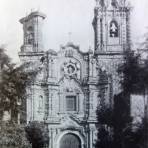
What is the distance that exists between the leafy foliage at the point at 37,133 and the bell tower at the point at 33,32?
4.80m

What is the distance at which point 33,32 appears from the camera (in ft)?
101

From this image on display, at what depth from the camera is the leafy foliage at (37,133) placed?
2696 centimetres

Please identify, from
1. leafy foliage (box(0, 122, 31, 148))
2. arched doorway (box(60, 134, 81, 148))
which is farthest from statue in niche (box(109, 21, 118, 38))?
leafy foliage (box(0, 122, 31, 148))

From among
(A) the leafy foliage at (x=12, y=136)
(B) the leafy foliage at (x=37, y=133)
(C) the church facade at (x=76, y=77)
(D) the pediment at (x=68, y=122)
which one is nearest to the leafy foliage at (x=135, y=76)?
(A) the leafy foliage at (x=12, y=136)

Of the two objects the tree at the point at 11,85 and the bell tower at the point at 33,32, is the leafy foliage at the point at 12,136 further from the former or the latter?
the bell tower at the point at 33,32

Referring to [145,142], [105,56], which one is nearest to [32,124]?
[105,56]

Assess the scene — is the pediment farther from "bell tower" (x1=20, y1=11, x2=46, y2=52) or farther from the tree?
the tree

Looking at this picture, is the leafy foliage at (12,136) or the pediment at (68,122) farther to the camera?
the pediment at (68,122)

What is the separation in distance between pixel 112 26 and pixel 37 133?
25.9 ft

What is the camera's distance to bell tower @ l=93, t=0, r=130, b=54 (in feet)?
97.6

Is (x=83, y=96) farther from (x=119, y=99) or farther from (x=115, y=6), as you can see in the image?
(x=115, y=6)

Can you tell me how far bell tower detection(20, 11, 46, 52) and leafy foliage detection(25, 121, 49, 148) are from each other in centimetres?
480

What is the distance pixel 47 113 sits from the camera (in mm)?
29422

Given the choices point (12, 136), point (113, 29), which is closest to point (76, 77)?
point (113, 29)
